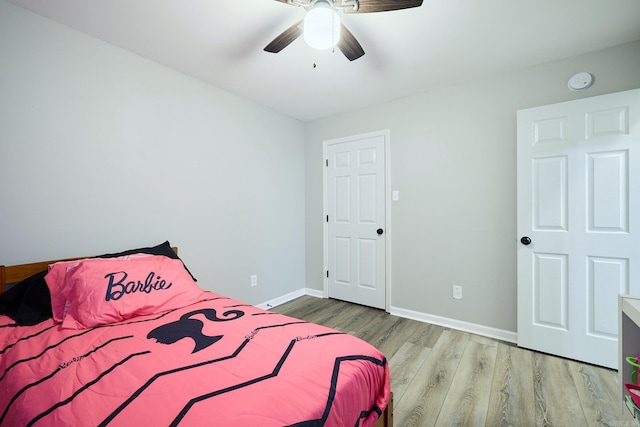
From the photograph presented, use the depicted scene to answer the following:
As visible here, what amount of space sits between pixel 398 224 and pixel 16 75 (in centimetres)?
321

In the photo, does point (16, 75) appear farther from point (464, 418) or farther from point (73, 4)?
point (464, 418)

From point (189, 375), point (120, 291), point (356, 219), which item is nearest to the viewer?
point (189, 375)

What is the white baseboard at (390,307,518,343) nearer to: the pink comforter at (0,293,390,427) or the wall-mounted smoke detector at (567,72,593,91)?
the pink comforter at (0,293,390,427)

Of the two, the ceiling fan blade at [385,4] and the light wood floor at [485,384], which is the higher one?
the ceiling fan blade at [385,4]

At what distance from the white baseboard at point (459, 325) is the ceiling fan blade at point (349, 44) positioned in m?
2.55

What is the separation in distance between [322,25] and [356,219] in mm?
2275

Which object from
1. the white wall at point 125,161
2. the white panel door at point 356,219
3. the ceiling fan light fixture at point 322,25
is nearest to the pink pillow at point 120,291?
the white wall at point 125,161

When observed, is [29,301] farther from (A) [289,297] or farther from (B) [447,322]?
(B) [447,322]

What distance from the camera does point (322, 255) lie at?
3.66 m

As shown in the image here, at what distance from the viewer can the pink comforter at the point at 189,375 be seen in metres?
0.80

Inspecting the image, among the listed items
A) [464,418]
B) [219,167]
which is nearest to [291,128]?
[219,167]

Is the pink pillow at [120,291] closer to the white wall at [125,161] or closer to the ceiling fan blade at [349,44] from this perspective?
the white wall at [125,161]

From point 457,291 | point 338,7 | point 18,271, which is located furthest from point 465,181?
point 18,271

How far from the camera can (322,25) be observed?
1404 millimetres
